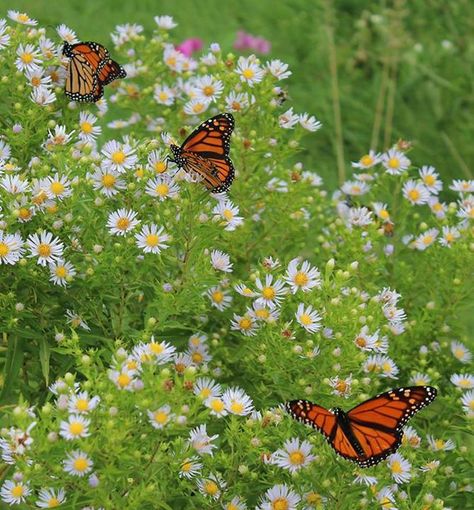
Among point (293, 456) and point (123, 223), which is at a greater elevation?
point (123, 223)

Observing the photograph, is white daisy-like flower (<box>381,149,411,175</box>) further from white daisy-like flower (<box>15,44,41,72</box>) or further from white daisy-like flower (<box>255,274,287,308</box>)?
white daisy-like flower (<box>15,44,41,72</box>)

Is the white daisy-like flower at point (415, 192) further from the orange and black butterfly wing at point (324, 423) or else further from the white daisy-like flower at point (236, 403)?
A: the orange and black butterfly wing at point (324, 423)

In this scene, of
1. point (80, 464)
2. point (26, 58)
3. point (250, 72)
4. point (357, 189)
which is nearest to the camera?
Answer: point (80, 464)

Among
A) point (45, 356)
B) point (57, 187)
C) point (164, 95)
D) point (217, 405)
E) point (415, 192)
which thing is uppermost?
point (164, 95)

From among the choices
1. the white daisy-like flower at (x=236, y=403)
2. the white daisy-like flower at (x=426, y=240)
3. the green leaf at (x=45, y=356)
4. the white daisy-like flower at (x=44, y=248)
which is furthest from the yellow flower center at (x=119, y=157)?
the white daisy-like flower at (x=426, y=240)

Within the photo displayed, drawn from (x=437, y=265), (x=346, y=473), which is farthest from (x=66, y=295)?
(x=437, y=265)

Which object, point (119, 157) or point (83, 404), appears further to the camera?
point (119, 157)

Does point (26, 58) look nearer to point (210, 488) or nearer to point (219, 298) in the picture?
point (219, 298)

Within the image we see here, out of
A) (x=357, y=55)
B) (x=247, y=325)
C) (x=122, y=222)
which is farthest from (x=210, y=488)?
(x=357, y=55)
